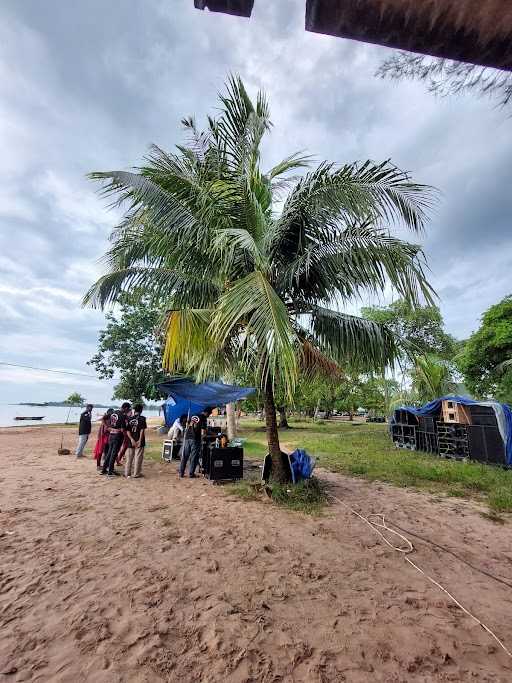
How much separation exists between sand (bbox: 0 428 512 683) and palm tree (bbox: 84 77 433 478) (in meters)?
2.55

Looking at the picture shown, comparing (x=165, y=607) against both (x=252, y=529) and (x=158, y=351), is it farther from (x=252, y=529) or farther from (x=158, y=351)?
(x=158, y=351)

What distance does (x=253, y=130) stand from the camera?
613cm

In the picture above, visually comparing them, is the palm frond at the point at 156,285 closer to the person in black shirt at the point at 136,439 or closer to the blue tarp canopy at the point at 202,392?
the person in black shirt at the point at 136,439

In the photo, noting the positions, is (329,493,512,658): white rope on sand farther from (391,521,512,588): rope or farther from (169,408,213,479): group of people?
(169,408,213,479): group of people

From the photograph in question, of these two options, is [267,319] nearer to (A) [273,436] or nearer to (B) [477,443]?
(A) [273,436]

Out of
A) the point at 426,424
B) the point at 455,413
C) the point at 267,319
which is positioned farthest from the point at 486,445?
the point at 267,319

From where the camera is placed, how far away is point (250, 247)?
509 cm

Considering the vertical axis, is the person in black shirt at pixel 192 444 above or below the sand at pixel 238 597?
above

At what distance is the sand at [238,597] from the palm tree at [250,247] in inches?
100

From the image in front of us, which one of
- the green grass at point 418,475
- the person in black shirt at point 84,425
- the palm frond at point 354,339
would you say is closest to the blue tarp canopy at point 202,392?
the person in black shirt at point 84,425

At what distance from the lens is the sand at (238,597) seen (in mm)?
2271

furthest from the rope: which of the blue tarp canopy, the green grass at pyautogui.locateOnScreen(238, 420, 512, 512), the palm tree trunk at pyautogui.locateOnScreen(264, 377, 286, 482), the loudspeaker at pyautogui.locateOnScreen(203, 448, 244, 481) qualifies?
the blue tarp canopy

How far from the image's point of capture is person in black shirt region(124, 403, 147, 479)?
7.97 metres

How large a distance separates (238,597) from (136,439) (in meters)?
5.69
